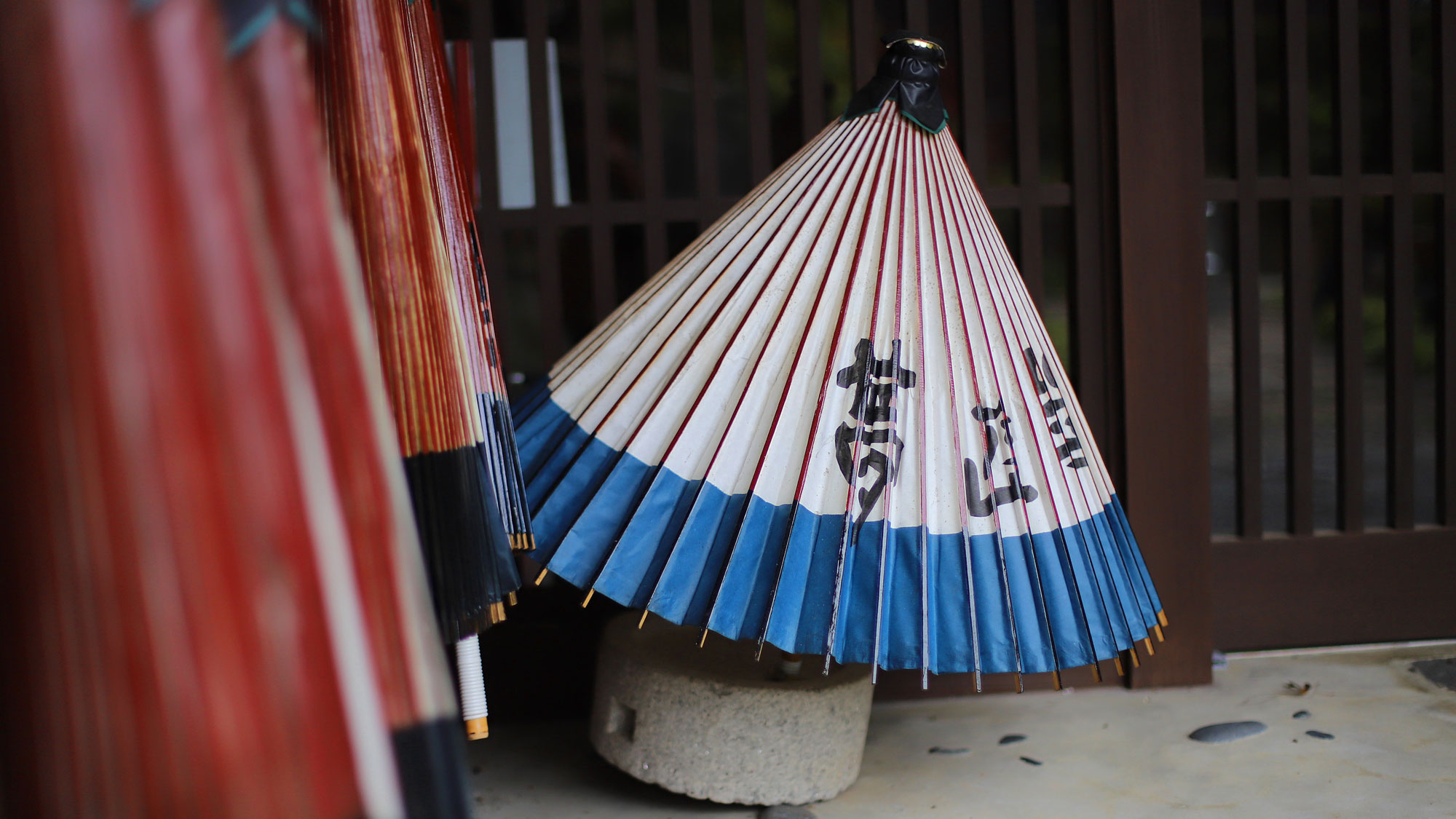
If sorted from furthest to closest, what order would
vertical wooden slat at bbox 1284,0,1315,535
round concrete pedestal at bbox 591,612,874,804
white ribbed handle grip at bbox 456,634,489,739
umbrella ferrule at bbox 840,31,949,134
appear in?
vertical wooden slat at bbox 1284,0,1315,535 < round concrete pedestal at bbox 591,612,874,804 < umbrella ferrule at bbox 840,31,949,134 < white ribbed handle grip at bbox 456,634,489,739

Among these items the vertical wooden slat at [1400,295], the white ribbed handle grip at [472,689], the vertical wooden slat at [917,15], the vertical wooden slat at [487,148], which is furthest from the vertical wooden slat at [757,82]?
the vertical wooden slat at [1400,295]

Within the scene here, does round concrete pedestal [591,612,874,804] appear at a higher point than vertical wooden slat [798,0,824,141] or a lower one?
lower

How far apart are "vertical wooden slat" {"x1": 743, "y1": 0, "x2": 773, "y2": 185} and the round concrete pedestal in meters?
1.23

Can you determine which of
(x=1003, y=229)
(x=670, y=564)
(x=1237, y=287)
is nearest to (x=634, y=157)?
(x=1237, y=287)

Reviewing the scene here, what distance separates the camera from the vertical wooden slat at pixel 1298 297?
2.60 meters

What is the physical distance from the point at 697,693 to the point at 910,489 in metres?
0.64

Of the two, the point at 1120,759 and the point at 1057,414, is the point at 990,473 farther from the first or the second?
the point at 1120,759

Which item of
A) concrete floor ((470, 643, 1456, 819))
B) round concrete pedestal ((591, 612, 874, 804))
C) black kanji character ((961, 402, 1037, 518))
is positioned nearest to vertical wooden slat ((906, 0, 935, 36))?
black kanji character ((961, 402, 1037, 518))

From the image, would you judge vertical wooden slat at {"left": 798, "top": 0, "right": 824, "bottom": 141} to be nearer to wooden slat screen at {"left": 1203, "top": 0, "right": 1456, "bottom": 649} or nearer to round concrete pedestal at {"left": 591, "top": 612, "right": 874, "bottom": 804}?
wooden slat screen at {"left": 1203, "top": 0, "right": 1456, "bottom": 649}

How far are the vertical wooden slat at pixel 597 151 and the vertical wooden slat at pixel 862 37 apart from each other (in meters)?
0.64

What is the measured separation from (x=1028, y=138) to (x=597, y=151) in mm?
1129

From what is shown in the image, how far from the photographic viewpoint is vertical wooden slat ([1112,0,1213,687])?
94.8 inches

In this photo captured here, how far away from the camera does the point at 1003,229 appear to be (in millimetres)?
7523

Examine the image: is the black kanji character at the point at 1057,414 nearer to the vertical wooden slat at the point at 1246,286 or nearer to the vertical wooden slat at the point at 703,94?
the vertical wooden slat at the point at 703,94
